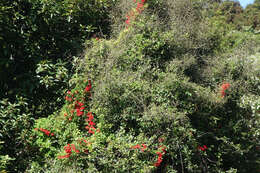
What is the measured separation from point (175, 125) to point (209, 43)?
3275 millimetres

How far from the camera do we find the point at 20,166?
13.8ft

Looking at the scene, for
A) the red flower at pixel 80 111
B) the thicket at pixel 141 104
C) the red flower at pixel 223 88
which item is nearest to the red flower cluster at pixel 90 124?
the thicket at pixel 141 104

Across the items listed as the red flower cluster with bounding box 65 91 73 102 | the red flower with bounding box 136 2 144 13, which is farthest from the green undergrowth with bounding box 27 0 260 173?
the red flower with bounding box 136 2 144 13

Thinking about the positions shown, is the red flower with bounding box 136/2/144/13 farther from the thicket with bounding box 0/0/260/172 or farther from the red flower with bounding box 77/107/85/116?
the red flower with bounding box 77/107/85/116

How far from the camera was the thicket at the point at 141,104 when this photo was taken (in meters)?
4.25

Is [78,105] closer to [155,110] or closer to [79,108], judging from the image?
[79,108]

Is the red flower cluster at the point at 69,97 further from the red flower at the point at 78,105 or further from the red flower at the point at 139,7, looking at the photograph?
the red flower at the point at 139,7

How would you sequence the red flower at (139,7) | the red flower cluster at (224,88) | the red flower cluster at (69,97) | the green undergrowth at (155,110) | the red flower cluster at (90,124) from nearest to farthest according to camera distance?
the green undergrowth at (155,110), the red flower cluster at (90,124), the red flower cluster at (69,97), the red flower cluster at (224,88), the red flower at (139,7)

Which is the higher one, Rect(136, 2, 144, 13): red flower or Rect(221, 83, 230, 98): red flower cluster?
Rect(136, 2, 144, 13): red flower

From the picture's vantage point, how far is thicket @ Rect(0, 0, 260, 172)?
13.9ft

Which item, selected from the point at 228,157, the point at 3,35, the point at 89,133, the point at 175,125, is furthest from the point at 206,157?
the point at 3,35

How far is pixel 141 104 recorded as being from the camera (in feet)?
15.3

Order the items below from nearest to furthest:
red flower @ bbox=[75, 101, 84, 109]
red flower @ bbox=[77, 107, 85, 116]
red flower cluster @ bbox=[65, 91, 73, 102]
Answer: red flower @ bbox=[77, 107, 85, 116] → red flower @ bbox=[75, 101, 84, 109] → red flower cluster @ bbox=[65, 91, 73, 102]

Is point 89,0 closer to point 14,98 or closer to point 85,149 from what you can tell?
point 14,98
